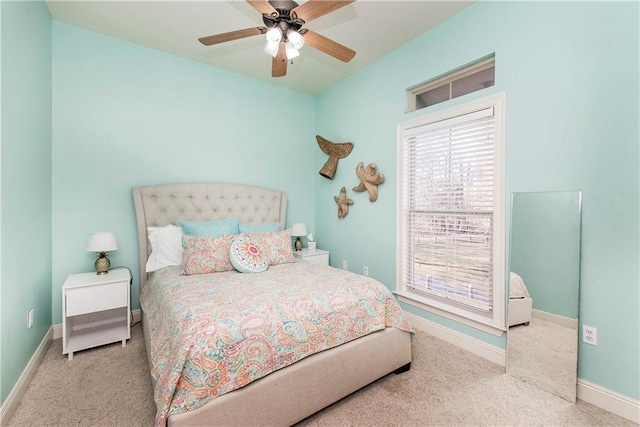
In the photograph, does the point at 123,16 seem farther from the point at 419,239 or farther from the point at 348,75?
the point at 419,239

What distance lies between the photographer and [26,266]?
6.61 ft

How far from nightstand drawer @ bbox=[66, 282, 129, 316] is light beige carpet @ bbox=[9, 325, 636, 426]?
0.40m

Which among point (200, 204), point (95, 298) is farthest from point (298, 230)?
point (95, 298)

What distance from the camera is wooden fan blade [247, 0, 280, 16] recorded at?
1.69 m

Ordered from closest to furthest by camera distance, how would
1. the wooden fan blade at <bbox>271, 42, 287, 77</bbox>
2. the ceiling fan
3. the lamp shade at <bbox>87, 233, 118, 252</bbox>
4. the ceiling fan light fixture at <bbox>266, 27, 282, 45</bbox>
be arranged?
the ceiling fan < the ceiling fan light fixture at <bbox>266, 27, 282, 45</bbox> < the wooden fan blade at <bbox>271, 42, 287, 77</bbox> < the lamp shade at <bbox>87, 233, 118, 252</bbox>

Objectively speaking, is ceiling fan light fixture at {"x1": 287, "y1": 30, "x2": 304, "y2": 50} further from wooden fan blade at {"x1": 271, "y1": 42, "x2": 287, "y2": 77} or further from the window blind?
the window blind

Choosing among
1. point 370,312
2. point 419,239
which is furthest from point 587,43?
point 370,312

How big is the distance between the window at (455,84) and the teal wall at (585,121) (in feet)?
0.30

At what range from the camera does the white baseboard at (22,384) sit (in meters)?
1.60

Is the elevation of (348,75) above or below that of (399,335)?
above

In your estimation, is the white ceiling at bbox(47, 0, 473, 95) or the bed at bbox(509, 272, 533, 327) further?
the white ceiling at bbox(47, 0, 473, 95)

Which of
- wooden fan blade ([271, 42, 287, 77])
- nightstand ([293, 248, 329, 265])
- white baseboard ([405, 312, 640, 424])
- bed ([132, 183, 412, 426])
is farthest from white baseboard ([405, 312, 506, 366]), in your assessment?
wooden fan blade ([271, 42, 287, 77])

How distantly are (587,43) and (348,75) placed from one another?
7.93ft

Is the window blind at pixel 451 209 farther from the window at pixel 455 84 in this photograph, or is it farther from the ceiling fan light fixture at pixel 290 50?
the ceiling fan light fixture at pixel 290 50
